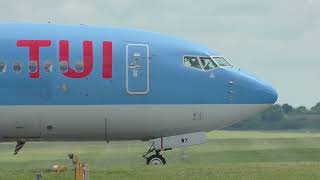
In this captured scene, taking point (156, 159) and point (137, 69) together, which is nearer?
point (137, 69)

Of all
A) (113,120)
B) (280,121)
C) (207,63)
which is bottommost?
(113,120)

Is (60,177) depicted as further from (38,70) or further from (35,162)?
(35,162)

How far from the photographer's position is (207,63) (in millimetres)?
32875

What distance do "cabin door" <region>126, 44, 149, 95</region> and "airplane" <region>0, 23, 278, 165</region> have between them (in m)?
0.03

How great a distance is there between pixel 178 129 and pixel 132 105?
5.80ft

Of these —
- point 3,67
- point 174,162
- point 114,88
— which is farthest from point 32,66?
point 174,162

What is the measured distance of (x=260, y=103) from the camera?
107 ft

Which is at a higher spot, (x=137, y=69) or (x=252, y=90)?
(x=137, y=69)

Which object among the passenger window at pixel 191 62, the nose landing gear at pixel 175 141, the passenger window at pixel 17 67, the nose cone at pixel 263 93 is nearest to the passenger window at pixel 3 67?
the passenger window at pixel 17 67

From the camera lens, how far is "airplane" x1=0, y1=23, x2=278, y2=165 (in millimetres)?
31641

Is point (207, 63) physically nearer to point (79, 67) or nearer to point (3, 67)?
point (79, 67)

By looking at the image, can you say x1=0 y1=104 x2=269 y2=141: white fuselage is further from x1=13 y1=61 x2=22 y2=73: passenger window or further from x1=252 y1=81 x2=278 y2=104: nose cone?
x1=13 y1=61 x2=22 y2=73: passenger window

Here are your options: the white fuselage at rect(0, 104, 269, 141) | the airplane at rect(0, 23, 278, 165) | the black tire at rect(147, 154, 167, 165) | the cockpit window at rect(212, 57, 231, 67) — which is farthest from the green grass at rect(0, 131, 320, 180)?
the cockpit window at rect(212, 57, 231, 67)

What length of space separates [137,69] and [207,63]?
2359 mm
